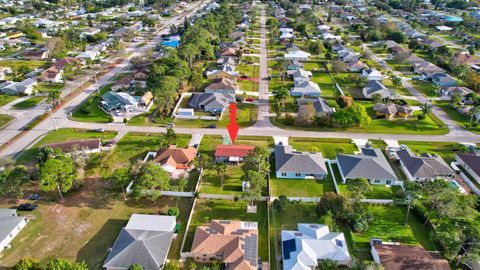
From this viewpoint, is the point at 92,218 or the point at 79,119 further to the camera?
the point at 79,119

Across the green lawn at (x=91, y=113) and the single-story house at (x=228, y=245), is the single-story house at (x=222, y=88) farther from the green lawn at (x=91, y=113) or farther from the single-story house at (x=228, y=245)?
the single-story house at (x=228, y=245)

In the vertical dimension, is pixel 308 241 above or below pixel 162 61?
below

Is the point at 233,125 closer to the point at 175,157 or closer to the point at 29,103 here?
the point at 175,157

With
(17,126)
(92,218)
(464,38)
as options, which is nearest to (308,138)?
(92,218)

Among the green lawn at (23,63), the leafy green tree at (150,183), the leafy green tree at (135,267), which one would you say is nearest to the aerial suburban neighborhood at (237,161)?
the leafy green tree at (135,267)

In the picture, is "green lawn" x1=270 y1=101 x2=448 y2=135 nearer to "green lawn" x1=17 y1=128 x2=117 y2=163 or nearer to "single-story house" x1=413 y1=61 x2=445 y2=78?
"single-story house" x1=413 y1=61 x2=445 y2=78

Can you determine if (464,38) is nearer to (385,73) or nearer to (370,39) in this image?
(370,39)
